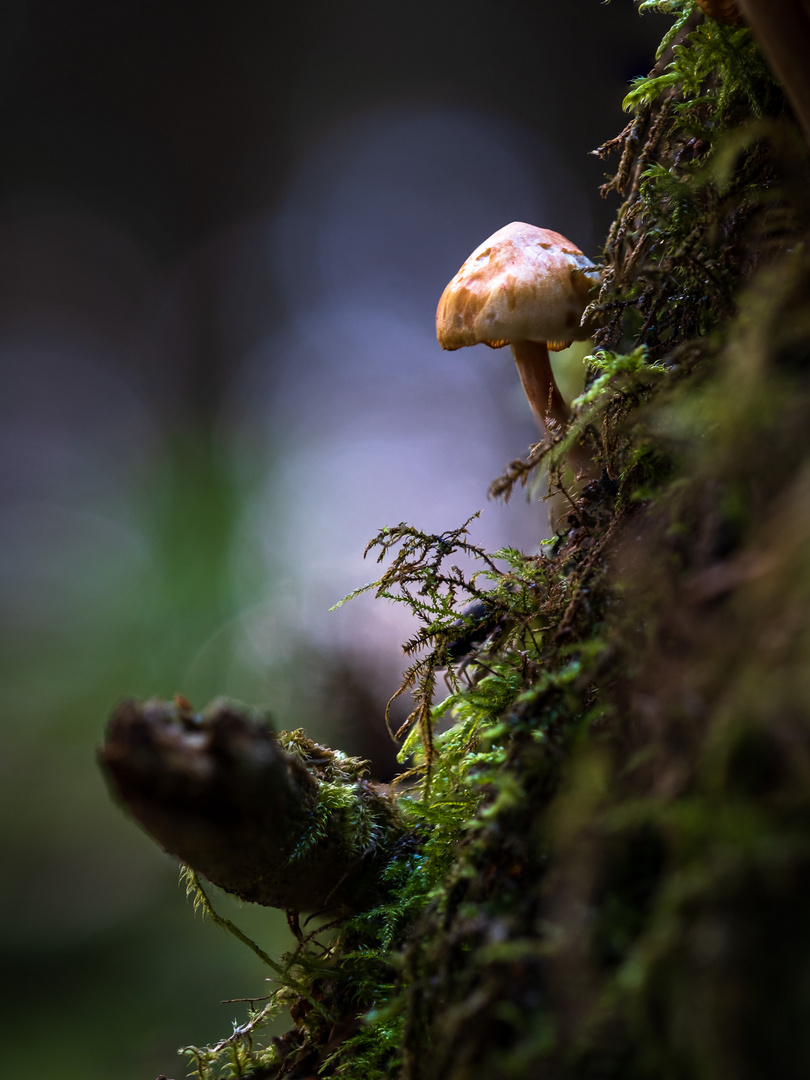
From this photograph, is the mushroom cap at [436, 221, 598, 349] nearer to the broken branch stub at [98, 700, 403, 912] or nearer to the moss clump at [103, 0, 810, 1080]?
the moss clump at [103, 0, 810, 1080]

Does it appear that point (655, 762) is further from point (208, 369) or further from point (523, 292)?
point (208, 369)

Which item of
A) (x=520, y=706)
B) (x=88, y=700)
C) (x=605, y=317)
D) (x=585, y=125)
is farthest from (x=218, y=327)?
(x=520, y=706)

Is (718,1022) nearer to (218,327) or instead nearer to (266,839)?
(266,839)

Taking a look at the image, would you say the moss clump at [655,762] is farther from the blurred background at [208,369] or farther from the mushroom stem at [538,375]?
the blurred background at [208,369]

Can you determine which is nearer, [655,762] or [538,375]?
[655,762]

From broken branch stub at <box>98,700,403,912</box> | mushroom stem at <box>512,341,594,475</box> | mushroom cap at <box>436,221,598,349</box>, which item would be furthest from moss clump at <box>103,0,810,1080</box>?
mushroom stem at <box>512,341,594,475</box>

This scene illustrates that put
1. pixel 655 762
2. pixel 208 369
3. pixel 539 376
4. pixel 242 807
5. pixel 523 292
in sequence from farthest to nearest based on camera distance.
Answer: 1. pixel 208 369
2. pixel 539 376
3. pixel 523 292
4. pixel 242 807
5. pixel 655 762

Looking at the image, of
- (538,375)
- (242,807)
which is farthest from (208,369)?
(242,807)
